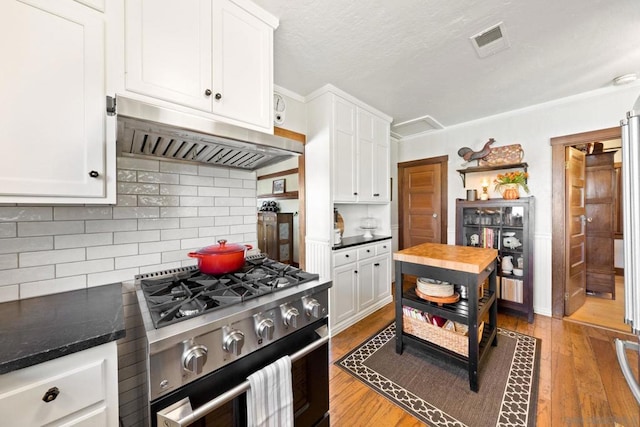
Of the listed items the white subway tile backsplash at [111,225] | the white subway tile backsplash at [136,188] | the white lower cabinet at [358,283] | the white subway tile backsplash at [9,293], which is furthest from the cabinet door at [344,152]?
the white subway tile backsplash at [9,293]

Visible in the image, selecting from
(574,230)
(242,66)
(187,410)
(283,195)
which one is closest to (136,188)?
(242,66)

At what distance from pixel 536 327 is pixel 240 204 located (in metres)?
3.28

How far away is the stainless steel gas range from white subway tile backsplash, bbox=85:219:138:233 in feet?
0.92

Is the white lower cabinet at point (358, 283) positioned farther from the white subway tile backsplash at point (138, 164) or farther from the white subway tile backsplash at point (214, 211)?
the white subway tile backsplash at point (138, 164)

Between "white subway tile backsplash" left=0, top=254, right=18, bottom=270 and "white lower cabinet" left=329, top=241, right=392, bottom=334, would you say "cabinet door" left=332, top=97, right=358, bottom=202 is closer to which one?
"white lower cabinet" left=329, top=241, right=392, bottom=334

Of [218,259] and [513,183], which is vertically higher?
[513,183]

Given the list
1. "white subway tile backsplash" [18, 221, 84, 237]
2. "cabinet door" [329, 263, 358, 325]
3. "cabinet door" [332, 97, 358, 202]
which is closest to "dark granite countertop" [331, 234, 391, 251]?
"cabinet door" [329, 263, 358, 325]

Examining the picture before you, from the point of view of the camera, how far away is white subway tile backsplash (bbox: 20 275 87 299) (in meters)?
1.04

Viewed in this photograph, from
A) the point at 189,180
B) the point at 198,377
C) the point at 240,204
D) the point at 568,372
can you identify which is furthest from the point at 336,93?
the point at 568,372

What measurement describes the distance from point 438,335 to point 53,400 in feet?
6.94

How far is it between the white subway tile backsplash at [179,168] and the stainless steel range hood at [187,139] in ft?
0.12

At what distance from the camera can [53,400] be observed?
671 mm

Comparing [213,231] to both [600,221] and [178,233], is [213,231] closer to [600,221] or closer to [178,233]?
[178,233]

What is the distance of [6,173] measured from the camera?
810 millimetres
